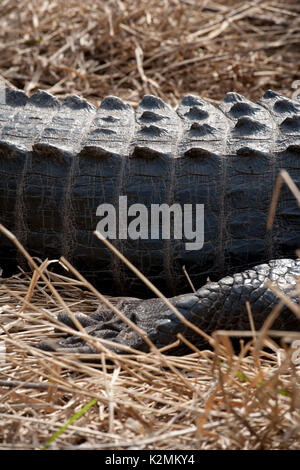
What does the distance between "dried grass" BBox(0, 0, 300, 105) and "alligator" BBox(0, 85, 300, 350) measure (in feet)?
5.32

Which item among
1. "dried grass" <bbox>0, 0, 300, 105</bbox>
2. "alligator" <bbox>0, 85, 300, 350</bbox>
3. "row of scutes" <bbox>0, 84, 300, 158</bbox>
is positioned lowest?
"alligator" <bbox>0, 85, 300, 350</bbox>

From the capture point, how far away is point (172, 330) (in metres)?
2.32

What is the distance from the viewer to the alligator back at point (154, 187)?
257 centimetres

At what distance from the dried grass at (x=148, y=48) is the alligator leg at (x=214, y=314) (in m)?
2.12

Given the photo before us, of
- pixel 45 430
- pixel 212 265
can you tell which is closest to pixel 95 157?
pixel 212 265

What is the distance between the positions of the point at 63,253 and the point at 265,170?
2.91 ft

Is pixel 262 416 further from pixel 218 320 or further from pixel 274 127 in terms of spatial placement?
pixel 274 127

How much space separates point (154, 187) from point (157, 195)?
0.03 metres

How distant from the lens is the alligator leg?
7.64 feet

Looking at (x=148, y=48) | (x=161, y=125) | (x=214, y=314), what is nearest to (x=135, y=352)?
(x=214, y=314)

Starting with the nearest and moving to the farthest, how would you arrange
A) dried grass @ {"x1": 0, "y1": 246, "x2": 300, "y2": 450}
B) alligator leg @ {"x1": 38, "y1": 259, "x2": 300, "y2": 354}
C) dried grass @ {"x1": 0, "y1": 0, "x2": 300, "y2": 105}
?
dried grass @ {"x1": 0, "y1": 246, "x2": 300, "y2": 450}, alligator leg @ {"x1": 38, "y1": 259, "x2": 300, "y2": 354}, dried grass @ {"x1": 0, "y1": 0, "x2": 300, "y2": 105}

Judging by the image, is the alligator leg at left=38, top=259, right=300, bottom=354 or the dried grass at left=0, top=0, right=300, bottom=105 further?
the dried grass at left=0, top=0, right=300, bottom=105

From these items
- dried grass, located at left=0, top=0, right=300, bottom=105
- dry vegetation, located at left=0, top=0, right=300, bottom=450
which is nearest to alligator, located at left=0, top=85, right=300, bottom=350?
dry vegetation, located at left=0, top=0, right=300, bottom=450

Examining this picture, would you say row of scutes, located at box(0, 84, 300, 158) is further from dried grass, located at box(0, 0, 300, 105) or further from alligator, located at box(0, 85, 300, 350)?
dried grass, located at box(0, 0, 300, 105)
